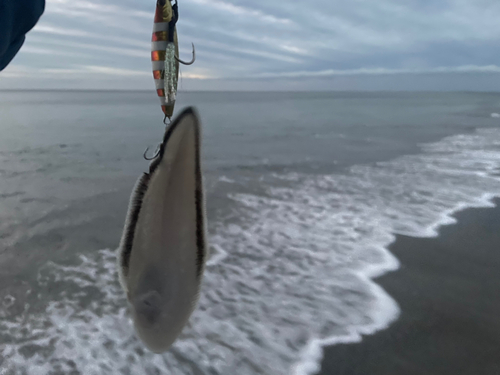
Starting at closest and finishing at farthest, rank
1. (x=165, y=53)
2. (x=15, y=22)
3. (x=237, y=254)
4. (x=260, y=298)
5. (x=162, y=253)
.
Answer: (x=162, y=253) → (x=15, y=22) → (x=165, y=53) → (x=260, y=298) → (x=237, y=254)

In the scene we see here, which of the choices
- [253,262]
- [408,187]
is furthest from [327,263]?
[408,187]

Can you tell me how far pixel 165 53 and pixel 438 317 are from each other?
4643 millimetres

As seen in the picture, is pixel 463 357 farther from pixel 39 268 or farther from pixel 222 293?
pixel 39 268

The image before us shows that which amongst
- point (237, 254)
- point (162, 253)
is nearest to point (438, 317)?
point (237, 254)

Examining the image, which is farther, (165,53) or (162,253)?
(165,53)

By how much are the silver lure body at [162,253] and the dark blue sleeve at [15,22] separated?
29.0 inches

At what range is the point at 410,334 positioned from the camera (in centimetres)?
448

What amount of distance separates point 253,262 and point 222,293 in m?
1.08

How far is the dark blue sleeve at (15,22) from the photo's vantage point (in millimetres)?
1304

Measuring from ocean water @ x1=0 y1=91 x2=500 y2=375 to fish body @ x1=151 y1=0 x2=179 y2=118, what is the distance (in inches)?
16.2

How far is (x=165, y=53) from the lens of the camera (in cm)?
182

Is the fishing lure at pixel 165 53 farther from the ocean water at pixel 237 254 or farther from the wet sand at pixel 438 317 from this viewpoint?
the wet sand at pixel 438 317

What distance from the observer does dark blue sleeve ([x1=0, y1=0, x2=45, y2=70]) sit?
1.30 metres

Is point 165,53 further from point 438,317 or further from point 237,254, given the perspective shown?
point 237,254
